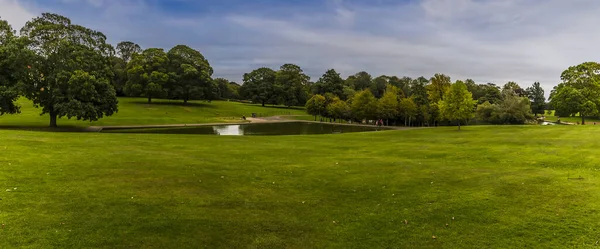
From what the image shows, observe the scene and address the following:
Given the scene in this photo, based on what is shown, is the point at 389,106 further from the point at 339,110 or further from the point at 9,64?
the point at 9,64

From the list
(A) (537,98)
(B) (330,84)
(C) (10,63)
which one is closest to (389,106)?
(B) (330,84)

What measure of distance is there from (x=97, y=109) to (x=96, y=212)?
1811 inches

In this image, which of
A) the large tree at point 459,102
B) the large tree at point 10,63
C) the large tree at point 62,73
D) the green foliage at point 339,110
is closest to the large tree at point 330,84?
the green foliage at point 339,110

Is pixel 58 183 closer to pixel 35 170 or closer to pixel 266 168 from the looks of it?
pixel 35 170

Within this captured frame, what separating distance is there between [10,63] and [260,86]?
8845cm

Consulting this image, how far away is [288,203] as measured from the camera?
11164 millimetres

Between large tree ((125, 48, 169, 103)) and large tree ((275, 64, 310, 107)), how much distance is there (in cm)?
4208

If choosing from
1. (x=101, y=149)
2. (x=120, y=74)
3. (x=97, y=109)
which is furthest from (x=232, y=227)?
(x=120, y=74)

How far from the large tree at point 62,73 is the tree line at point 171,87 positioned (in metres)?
0.11

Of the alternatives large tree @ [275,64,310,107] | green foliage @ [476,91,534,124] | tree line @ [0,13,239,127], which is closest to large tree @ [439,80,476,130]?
green foliage @ [476,91,534,124]

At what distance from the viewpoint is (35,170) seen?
13.6 meters

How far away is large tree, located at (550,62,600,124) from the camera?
60.6 metres

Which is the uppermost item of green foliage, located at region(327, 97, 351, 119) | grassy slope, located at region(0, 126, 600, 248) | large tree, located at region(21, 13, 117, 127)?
large tree, located at region(21, 13, 117, 127)

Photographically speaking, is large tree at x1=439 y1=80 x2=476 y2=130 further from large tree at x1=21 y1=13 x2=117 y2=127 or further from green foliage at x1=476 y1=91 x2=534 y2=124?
large tree at x1=21 y1=13 x2=117 y2=127
